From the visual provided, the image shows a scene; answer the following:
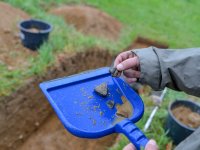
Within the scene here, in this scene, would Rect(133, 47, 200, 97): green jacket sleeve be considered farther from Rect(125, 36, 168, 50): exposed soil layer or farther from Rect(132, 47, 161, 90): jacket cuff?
Rect(125, 36, 168, 50): exposed soil layer

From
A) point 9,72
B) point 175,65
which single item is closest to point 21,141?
point 9,72

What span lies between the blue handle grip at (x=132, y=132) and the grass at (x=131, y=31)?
3.50ft

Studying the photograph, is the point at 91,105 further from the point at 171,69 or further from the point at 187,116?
the point at 187,116

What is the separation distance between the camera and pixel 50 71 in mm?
3625

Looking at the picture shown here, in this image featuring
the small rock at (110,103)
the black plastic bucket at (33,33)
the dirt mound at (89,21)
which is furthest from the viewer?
the dirt mound at (89,21)

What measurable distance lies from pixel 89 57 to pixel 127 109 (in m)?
2.53

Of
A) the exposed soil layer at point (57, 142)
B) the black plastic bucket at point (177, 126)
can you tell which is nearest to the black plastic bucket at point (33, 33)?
the exposed soil layer at point (57, 142)

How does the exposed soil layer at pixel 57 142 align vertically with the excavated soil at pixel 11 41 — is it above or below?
below

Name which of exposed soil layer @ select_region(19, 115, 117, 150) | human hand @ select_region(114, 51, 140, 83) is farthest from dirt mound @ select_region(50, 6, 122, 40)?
human hand @ select_region(114, 51, 140, 83)

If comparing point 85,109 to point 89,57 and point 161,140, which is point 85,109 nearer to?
point 161,140

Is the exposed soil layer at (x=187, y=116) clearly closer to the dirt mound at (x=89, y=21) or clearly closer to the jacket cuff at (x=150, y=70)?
the jacket cuff at (x=150, y=70)

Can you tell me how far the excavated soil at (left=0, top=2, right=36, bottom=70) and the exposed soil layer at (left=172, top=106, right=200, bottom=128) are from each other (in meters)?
1.67

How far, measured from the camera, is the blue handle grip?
1.64 meters

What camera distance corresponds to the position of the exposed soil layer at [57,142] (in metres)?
3.59
